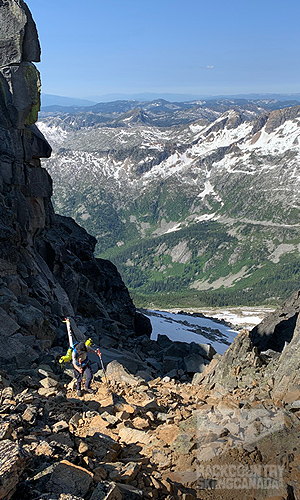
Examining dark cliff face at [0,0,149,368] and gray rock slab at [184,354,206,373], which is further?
gray rock slab at [184,354,206,373]

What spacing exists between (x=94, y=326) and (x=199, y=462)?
30672 mm

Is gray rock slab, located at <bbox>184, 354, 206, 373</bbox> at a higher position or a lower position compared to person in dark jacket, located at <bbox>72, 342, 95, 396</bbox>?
lower

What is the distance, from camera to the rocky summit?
1025cm

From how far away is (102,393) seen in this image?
749 inches

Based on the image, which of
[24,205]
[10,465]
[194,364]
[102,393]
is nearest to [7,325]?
[102,393]

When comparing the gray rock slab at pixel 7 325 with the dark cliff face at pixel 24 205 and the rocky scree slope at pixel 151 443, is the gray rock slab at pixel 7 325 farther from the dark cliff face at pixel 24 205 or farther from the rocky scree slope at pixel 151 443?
the rocky scree slope at pixel 151 443

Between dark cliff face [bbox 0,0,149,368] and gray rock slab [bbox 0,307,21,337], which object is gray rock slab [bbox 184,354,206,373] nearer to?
dark cliff face [bbox 0,0,149,368]

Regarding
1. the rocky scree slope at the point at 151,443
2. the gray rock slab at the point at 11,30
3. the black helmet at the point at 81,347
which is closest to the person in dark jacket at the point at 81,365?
the black helmet at the point at 81,347

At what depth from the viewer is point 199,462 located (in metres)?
11.8

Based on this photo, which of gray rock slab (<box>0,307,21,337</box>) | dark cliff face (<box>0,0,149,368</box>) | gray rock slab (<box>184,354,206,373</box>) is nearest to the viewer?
gray rock slab (<box>0,307,21,337</box>)

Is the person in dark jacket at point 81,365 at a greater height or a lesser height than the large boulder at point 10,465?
lesser

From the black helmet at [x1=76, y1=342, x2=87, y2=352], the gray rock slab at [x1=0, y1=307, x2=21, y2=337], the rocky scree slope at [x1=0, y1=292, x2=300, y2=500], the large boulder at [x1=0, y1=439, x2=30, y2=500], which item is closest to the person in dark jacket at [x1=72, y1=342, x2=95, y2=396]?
the black helmet at [x1=76, y1=342, x2=87, y2=352]

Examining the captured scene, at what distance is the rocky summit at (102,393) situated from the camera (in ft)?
33.6

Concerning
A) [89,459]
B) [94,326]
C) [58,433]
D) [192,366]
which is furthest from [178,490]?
[94,326]
